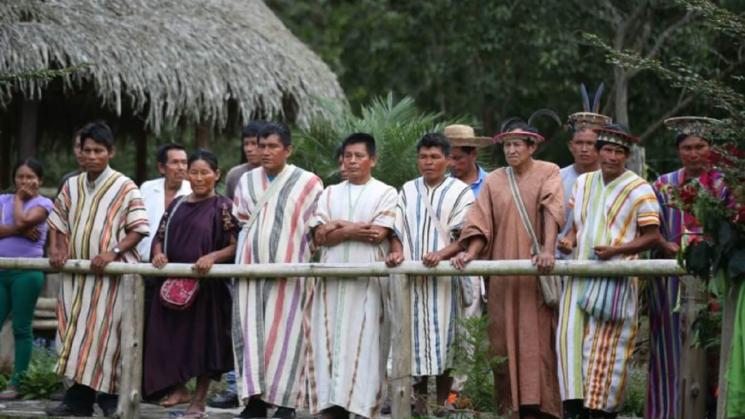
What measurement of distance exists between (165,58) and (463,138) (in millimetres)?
4995

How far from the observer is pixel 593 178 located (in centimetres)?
830

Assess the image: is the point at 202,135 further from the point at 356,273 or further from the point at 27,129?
the point at 356,273

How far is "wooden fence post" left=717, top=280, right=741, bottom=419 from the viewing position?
6980mm

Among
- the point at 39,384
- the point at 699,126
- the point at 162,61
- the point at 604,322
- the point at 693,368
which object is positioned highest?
the point at 162,61

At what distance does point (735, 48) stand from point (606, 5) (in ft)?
5.72

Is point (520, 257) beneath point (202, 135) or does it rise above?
beneath

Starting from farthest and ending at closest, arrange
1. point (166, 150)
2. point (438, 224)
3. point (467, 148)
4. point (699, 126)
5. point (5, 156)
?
point (5, 156), point (166, 150), point (467, 148), point (438, 224), point (699, 126)

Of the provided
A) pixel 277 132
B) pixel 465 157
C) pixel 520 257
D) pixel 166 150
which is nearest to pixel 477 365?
pixel 520 257

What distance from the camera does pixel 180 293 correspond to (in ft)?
29.1

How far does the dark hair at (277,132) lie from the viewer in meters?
8.80

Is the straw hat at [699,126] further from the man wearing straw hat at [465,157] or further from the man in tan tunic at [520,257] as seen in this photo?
the man wearing straw hat at [465,157]

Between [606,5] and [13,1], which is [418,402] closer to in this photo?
[13,1]

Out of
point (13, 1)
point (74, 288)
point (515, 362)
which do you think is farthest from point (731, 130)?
point (13, 1)

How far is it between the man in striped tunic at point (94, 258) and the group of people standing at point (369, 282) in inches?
0.5
